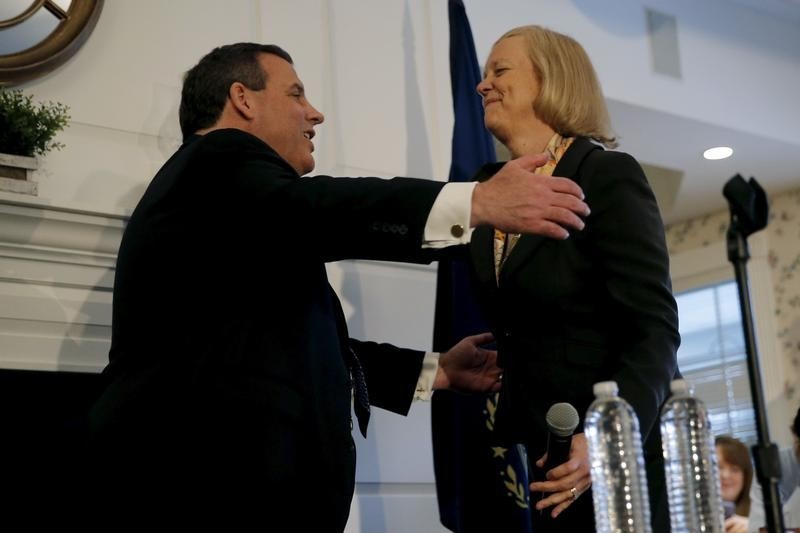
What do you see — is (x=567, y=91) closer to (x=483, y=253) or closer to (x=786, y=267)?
(x=483, y=253)

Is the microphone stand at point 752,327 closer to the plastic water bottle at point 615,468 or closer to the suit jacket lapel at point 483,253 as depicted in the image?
the plastic water bottle at point 615,468

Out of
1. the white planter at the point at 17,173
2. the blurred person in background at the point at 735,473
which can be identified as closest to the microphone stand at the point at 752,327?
the white planter at the point at 17,173

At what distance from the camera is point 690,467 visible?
1.47 meters

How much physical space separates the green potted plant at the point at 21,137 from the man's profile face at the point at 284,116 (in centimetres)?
61

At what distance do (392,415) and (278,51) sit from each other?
1.33m

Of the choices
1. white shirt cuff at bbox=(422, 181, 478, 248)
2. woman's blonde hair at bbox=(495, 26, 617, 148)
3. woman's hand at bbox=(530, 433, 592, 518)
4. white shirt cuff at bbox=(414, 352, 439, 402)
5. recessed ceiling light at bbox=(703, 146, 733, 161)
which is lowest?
woman's hand at bbox=(530, 433, 592, 518)

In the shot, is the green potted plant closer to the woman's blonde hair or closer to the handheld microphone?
the woman's blonde hair

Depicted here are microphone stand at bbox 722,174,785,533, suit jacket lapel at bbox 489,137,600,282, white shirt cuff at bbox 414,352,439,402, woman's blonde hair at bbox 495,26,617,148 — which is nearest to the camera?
microphone stand at bbox 722,174,785,533

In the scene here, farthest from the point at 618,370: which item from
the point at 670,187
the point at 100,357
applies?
the point at 670,187

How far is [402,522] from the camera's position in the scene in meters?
3.52

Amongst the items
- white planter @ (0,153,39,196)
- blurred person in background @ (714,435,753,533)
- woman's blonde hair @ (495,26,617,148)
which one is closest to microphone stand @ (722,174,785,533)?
woman's blonde hair @ (495,26,617,148)

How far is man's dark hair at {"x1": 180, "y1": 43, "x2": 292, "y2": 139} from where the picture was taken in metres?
2.54

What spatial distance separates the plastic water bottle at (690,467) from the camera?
1.45 meters

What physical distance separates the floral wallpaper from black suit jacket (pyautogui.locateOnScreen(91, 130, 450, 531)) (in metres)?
5.06
